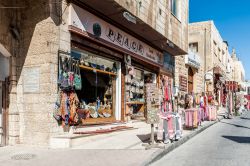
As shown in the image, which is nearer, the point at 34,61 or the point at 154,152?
the point at 154,152

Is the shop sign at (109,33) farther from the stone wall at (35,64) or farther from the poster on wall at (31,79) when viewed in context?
the poster on wall at (31,79)

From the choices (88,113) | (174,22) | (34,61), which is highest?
(174,22)

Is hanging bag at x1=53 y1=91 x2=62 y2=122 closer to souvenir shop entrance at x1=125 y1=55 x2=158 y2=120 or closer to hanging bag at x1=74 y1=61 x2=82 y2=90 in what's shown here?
hanging bag at x1=74 y1=61 x2=82 y2=90

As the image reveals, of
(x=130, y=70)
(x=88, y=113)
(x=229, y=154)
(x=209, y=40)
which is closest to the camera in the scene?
(x=229, y=154)

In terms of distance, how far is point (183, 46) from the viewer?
60.4 ft

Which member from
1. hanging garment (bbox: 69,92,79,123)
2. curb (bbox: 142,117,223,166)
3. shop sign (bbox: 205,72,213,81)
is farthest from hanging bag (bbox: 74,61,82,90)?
shop sign (bbox: 205,72,213,81)

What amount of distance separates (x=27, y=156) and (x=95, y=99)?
15.2 feet

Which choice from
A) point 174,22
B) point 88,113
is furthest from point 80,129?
point 174,22

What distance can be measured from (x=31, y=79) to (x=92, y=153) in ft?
10.8

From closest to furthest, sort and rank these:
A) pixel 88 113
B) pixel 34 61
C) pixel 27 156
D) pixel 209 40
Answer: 1. pixel 27 156
2. pixel 34 61
3. pixel 88 113
4. pixel 209 40

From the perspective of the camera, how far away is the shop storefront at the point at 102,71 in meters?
9.62

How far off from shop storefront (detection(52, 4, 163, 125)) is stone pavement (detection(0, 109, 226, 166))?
3.84 ft

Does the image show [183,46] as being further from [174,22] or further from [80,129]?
[80,129]

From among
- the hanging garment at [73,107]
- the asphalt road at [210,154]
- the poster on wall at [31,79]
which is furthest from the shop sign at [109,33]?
the asphalt road at [210,154]
